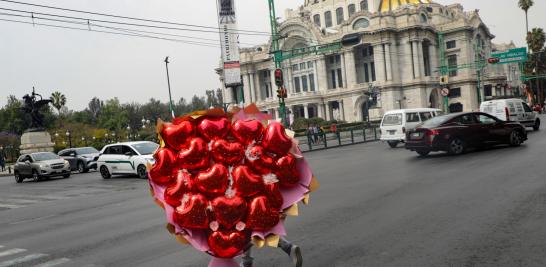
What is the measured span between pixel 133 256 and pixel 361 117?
72316 millimetres

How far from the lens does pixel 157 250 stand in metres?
6.38

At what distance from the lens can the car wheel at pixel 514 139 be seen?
16.7 m

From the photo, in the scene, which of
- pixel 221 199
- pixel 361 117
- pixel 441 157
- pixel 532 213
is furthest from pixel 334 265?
pixel 361 117

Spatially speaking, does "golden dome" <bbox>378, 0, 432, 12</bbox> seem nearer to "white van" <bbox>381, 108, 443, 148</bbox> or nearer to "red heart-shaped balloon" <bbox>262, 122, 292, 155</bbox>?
"white van" <bbox>381, 108, 443, 148</bbox>

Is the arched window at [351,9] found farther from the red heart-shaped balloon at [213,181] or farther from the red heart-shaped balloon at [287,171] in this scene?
the red heart-shaped balloon at [213,181]

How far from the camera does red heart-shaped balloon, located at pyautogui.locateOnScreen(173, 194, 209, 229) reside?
3268 mm

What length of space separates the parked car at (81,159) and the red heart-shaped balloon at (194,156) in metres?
25.7

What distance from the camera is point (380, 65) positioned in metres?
74.2

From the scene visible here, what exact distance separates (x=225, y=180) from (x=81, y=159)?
27351 millimetres

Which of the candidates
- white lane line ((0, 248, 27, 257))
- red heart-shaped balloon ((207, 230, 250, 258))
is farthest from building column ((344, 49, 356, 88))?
red heart-shaped balloon ((207, 230, 250, 258))

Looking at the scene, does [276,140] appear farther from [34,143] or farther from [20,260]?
[34,143]

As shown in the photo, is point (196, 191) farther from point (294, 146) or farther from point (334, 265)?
point (334, 265)

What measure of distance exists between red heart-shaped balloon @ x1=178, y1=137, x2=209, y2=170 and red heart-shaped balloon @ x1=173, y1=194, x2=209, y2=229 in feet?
0.69

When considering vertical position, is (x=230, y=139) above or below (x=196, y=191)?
above
